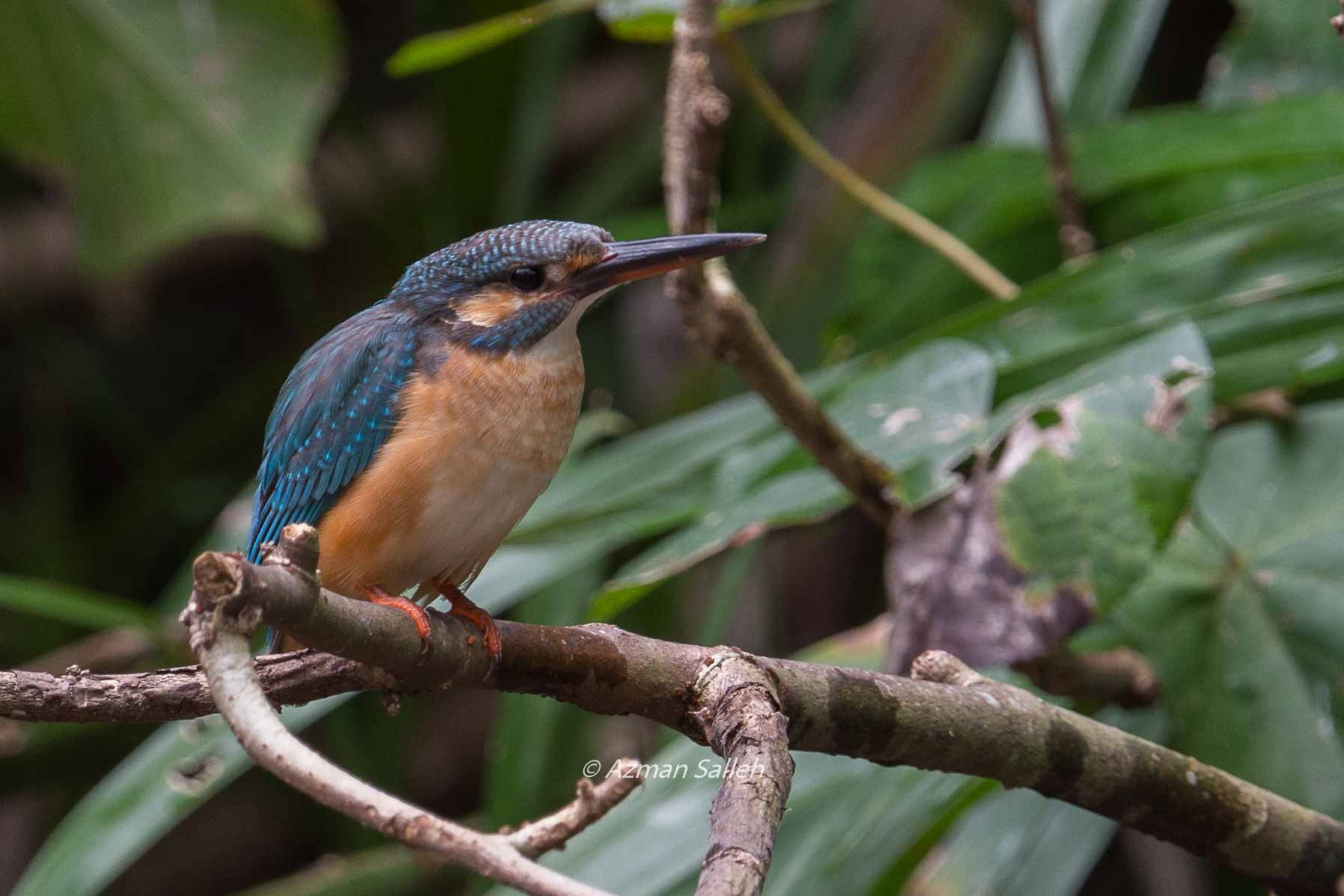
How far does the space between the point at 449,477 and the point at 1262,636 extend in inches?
45.1

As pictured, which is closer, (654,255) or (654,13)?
(654,255)

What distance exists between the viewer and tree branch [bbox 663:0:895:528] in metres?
1.84

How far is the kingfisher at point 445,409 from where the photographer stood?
1680mm

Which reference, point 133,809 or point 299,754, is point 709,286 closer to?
point 299,754

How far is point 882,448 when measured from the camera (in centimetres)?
199

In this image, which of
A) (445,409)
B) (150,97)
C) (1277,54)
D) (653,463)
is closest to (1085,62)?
(1277,54)

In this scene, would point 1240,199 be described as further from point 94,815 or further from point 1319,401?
point 94,815

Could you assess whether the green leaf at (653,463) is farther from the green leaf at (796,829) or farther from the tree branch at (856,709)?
the tree branch at (856,709)

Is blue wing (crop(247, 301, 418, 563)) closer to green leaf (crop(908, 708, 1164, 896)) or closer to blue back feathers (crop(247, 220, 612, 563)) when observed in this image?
blue back feathers (crop(247, 220, 612, 563))

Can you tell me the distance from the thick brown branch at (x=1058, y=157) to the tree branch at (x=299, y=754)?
178cm

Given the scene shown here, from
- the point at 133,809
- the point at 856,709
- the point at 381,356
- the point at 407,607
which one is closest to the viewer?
the point at 856,709

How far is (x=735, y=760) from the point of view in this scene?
3.71 ft

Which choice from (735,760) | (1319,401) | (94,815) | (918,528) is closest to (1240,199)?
(1319,401)

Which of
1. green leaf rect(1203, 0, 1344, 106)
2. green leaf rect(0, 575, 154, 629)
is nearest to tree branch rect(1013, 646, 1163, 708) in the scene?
green leaf rect(1203, 0, 1344, 106)
